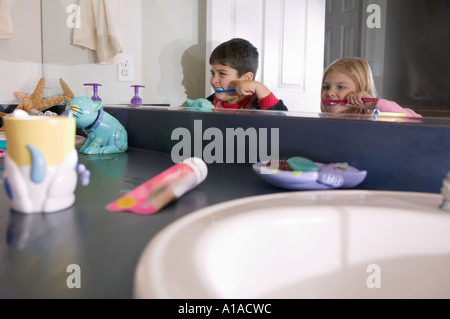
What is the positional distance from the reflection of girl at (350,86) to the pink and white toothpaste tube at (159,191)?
46 cm

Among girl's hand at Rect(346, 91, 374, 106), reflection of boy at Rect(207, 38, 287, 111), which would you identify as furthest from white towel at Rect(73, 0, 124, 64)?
girl's hand at Rect(346, 91, 374, 106)

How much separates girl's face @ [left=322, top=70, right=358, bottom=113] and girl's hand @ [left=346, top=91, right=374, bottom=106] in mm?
20

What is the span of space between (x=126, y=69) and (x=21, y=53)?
1.40ft

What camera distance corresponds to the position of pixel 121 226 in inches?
14.0

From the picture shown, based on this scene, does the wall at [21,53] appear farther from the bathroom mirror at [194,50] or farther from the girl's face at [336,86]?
the girl's face at [336,86]

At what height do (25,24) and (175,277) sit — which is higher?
(25,24)

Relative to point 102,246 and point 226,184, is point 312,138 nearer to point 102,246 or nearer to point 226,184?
point 226,184

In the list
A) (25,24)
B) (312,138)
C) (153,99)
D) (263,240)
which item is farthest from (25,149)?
(25,24)

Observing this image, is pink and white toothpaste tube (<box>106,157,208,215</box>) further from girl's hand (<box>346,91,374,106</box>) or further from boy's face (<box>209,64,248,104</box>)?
boy's face (<box>209,64,248,104</box>)

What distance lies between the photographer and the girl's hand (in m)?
0.85

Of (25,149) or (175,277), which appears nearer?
(175,277)

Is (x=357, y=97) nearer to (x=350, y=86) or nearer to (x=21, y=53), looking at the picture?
(x=350, y=86)

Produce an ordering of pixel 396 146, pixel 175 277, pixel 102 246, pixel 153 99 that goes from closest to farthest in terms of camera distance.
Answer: pixel 175 277, pixel 102 246, pixel 396 146, pixel 153 99

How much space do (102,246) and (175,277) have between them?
0.44 ft
